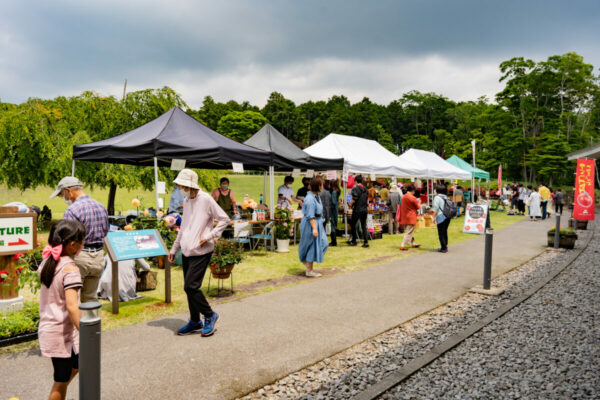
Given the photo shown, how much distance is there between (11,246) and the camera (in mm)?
4523

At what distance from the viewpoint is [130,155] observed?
24.9 feet

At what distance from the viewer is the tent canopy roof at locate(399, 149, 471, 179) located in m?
17.8

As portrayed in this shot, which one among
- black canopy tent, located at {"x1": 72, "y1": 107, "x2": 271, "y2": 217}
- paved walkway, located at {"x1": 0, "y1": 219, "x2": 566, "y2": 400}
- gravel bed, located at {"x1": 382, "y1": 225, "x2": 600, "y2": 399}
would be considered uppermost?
black canopy tent, located at {"x1": 72, "y1": 107, "x2": 271, "y2": 217}

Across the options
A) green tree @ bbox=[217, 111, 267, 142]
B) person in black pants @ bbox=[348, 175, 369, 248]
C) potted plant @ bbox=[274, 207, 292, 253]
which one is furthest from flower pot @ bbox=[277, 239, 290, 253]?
green tree @ bbox=[217, 111, 267, 142]

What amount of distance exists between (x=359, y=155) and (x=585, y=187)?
7.30 m

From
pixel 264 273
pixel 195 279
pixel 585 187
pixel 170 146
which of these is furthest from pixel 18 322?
pixel 585 187

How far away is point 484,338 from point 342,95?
128545mm

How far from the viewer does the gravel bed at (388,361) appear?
3234mm

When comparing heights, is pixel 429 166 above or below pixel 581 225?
above

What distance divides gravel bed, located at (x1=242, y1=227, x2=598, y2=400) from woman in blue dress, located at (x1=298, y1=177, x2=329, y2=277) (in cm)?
238

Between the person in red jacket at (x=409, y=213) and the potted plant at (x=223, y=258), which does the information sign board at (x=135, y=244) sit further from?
the person in red jacket at (x=409, y=213)

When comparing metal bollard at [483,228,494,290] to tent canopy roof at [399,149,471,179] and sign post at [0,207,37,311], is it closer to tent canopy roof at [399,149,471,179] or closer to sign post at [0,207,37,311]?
sign post at [0,207,37,311]

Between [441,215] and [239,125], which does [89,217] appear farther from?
[239,125]

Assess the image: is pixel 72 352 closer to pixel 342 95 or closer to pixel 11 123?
pixel 11 123
